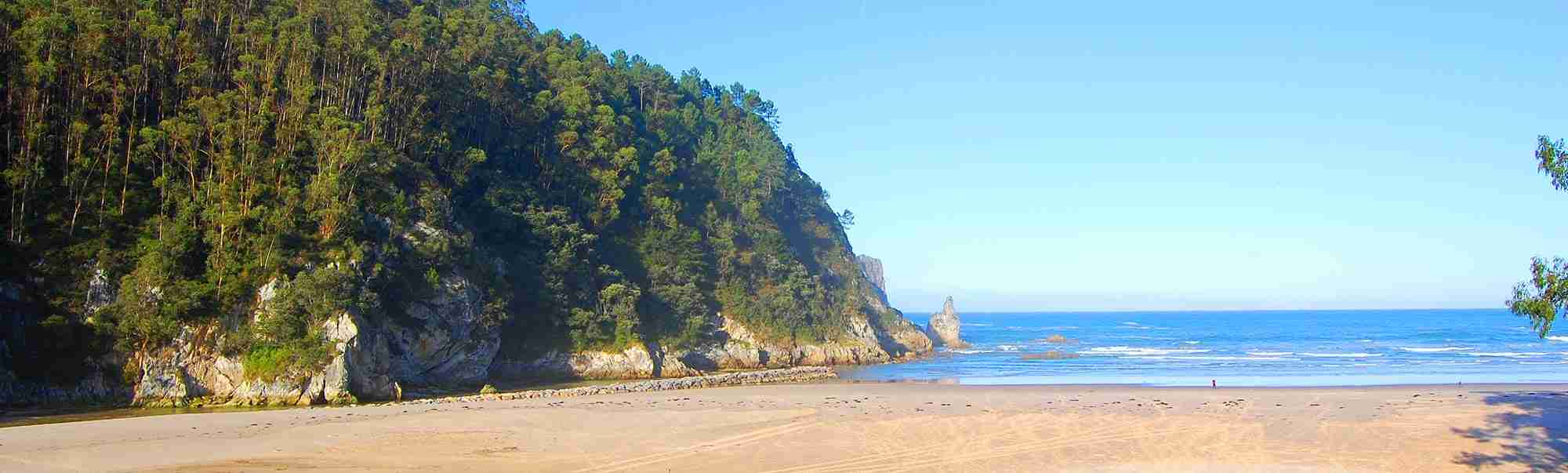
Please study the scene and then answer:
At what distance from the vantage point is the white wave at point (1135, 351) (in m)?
70.2

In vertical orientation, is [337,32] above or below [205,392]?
above

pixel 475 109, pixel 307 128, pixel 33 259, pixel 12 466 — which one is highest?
pixel 475 109

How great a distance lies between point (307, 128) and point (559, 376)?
15.1 meters

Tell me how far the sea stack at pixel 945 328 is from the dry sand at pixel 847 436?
59.5m

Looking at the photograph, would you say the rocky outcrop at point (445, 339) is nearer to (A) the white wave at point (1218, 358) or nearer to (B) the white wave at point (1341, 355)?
(A) the white wave at point (1218, 358)

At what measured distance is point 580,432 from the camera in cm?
2238

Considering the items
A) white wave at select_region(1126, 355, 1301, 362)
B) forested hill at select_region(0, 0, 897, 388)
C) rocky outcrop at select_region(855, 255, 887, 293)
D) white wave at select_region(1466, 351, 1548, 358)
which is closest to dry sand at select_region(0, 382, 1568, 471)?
forested hill at select_region(0, 0, 897, 388)

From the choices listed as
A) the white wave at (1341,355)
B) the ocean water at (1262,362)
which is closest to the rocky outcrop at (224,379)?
the ocean water at (1262,362)

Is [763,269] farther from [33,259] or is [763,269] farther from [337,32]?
[33,259]

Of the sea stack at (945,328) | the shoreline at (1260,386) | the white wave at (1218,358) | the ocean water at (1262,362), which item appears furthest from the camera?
the sea stack at (945,328)

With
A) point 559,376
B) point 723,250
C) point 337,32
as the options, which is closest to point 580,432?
point 559,376

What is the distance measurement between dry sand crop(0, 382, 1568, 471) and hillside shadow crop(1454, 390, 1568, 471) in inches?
2.9

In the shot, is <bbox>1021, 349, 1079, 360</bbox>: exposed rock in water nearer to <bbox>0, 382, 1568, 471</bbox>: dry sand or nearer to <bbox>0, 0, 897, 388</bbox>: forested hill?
<bbox>0, 0, 897, 388</bbox>: forested hill

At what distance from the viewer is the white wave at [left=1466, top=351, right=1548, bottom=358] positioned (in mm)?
60156
